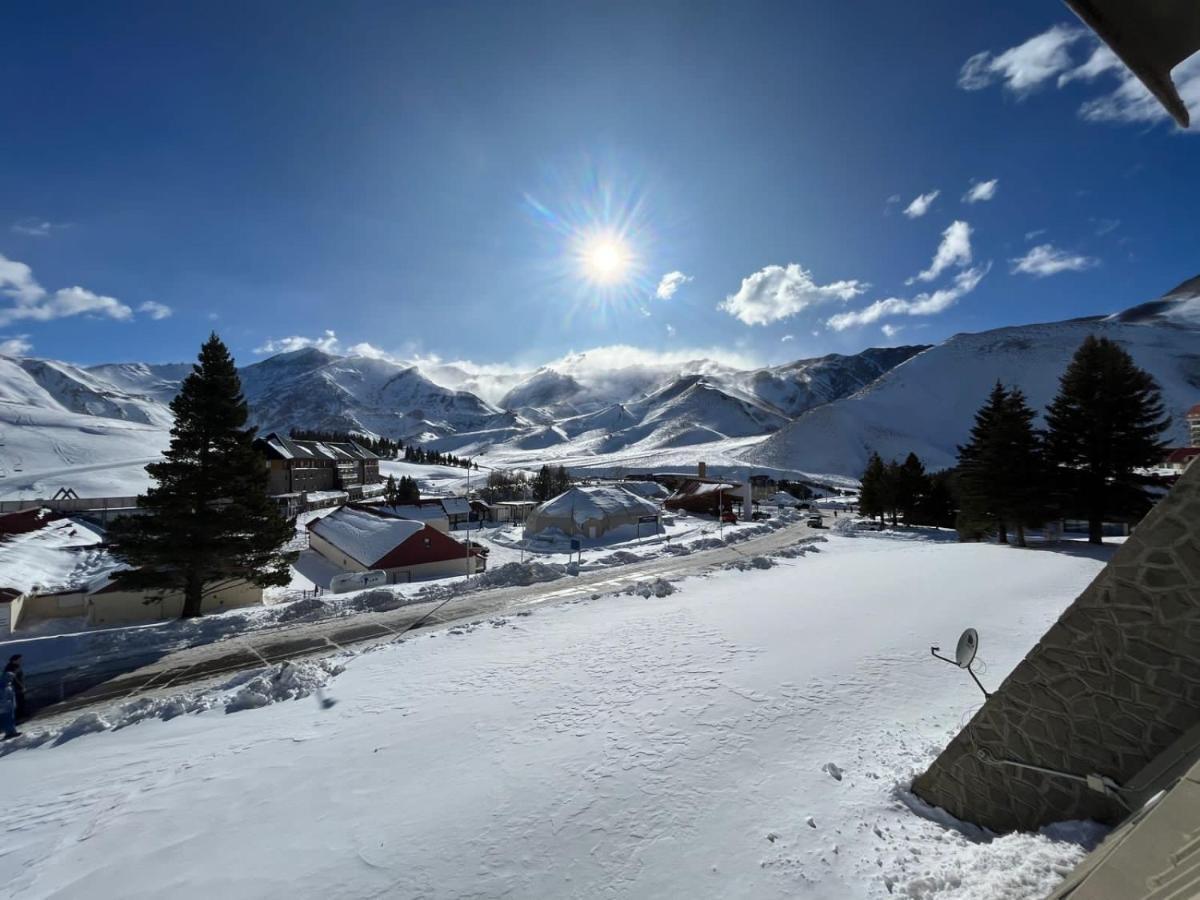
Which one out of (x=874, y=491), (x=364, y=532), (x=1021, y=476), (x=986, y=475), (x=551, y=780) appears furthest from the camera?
(x=874, y=491)

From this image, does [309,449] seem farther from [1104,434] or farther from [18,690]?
[1104,434]

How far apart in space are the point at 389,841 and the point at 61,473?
137m

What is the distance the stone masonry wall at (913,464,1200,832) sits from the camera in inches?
180

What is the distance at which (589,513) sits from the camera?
49000mm

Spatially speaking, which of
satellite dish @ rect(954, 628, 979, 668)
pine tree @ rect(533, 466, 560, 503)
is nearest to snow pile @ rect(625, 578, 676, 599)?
satellite dish @ rect(954, 628, 979, 668)

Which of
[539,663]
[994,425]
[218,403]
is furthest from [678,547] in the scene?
[218,403]

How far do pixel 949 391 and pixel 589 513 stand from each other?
17670cm

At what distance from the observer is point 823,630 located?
13961 mm

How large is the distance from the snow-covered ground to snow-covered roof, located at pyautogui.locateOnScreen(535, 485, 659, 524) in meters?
35.0

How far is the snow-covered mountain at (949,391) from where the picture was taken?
487 ft

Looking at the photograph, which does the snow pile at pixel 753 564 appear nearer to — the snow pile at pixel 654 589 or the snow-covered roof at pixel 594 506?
the snow pile at pixel 654 589

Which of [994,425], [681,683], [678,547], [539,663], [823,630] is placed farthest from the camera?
[678,547]

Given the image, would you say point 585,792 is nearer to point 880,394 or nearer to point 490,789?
point 490,789

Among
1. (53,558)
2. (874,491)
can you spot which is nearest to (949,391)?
(874,491)
